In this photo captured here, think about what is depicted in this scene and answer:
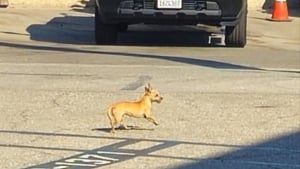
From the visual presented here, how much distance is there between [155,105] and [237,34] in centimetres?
683

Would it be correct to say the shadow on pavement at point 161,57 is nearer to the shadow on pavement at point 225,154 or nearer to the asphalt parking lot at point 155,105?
the asphalt parking lot at point 155,105

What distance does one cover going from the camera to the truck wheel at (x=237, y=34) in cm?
1633

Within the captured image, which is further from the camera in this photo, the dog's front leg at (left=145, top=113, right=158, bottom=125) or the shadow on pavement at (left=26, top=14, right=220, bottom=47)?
the shadow on pavement at (left=26, top=14, right=220, bottom=47)

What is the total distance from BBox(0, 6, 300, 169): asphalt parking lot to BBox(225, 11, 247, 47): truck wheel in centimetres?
19

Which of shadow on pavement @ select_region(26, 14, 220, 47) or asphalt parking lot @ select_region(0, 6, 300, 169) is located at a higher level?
asphalt parking lot @ select_region(0, 6, 300, 169)

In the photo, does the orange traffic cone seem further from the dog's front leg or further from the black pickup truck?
the dog's front leg

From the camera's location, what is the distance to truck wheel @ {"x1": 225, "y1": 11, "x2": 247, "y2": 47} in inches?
643

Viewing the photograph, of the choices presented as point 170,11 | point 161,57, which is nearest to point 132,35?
point 170,11

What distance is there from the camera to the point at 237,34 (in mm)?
16531

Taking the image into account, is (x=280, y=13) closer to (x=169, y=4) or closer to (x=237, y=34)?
(x=237, y=34)

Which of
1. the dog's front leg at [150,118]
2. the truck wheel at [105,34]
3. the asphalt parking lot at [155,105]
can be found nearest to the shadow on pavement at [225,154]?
the asphalt parking lot at [155,105]

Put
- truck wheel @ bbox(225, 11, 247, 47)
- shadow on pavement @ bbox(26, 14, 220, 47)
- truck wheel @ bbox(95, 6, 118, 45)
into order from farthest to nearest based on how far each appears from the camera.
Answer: shadow on pavement @ bbox(26, 14, 220, 47), truck wheel @ bbox(95, 6, 118, 45), truck wheel @ bbox(225, 11, 247, 47)

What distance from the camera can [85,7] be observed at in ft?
91.1

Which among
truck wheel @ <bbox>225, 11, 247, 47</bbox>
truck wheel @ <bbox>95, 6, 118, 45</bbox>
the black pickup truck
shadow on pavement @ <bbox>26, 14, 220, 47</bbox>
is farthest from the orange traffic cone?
the black pickup truck
